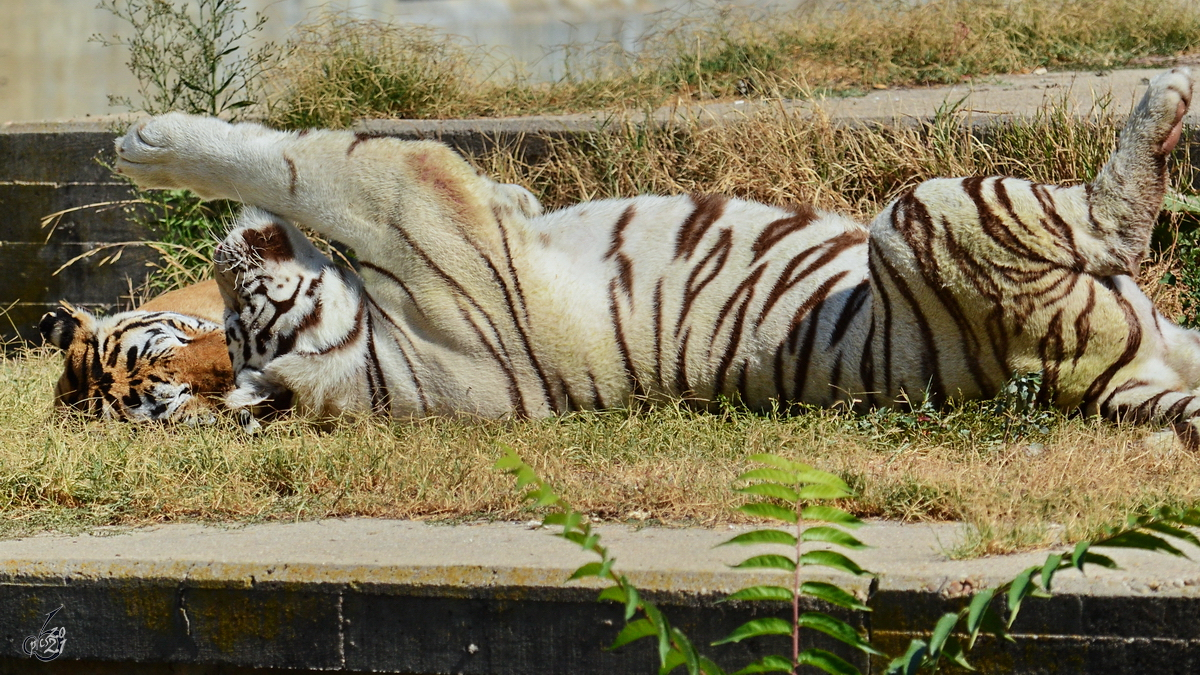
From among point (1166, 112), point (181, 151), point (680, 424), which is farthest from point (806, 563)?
point (181, 151)

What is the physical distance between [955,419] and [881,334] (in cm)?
34

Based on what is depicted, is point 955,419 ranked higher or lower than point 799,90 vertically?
lower

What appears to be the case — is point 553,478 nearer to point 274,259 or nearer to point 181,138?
point 274,259

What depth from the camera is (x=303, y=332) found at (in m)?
3.90

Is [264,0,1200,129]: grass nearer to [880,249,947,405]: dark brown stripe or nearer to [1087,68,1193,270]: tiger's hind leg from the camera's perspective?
[880,249,947,405]: dark brown stripe

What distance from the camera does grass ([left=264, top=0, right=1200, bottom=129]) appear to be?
6.97 metres

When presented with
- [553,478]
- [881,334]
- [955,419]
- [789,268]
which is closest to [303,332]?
[553,478]

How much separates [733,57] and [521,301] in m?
4.17

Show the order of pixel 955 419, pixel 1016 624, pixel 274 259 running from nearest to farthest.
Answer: pixel 1016 624, pixel 955 419, pixel 274 259

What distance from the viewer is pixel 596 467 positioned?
3.44 m

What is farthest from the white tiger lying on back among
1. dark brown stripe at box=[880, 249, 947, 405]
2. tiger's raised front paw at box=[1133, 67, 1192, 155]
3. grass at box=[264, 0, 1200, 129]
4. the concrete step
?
grass at box=[264, 0, 1200, 129]

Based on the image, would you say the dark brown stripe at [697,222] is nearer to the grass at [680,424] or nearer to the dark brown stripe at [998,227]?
the grass at [680,424]

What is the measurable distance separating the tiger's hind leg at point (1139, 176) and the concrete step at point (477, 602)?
1.20 metres

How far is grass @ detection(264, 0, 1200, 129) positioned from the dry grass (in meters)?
3.09
